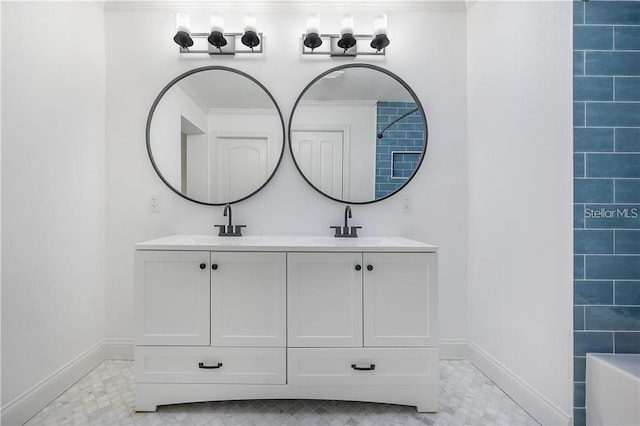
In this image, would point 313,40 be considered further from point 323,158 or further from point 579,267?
point 579,267

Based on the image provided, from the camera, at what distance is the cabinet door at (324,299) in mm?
1439

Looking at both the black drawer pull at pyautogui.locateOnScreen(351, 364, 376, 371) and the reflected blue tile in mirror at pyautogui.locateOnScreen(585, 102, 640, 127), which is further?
the black drawer pull at pyautogui.locateOnScreen(351, 364, 376, 371)

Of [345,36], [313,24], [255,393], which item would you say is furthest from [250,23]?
[255,393]

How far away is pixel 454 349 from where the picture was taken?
1979 millimetres

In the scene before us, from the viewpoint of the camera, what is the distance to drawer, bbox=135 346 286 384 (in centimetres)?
143

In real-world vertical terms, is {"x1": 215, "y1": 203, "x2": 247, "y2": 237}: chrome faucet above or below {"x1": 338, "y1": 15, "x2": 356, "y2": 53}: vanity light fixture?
below

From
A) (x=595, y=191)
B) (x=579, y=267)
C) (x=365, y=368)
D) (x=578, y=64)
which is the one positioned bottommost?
(x=365, y=368)

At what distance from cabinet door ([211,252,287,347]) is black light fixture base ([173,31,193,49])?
1388 millimetres

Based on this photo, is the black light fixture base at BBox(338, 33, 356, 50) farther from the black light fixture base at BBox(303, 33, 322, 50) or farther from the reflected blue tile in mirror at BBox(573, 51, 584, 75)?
the reflected blue tile in mirror at BBox(573, 51, 584, 75)

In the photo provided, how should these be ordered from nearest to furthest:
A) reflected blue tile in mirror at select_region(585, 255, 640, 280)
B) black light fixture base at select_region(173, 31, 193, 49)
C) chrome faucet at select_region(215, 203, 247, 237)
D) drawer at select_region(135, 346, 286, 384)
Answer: reflected blue tile in mirror at select_region(585, 255, 640, 280), drawer at select_region(135, 346, 286, 384), black light fixture base at select_region(173, 31, 193, 49), chrome faucet at select_region(215, 203, 247, 237)

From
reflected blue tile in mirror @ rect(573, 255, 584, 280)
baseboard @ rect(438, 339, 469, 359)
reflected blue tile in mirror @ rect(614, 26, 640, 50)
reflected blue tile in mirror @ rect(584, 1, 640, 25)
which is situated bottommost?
baseboard @ rect(438, 339, 469, 359)

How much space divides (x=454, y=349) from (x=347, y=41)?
2.18 metres

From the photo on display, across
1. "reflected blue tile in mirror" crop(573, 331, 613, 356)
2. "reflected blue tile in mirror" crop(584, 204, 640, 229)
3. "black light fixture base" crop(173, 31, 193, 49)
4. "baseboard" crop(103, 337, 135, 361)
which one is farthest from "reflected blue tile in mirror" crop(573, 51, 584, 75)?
"baseboard" crop(103, 337, 135, 361)

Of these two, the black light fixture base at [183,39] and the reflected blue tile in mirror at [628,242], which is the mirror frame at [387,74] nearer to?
the black light fixture base at [183,39]
